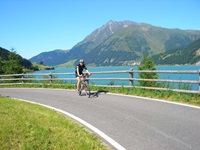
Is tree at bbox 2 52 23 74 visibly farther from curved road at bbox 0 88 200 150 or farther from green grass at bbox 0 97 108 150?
green grass at bbox 0 97 108 150

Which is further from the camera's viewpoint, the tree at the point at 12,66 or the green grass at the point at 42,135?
the tree at the point at 12,66

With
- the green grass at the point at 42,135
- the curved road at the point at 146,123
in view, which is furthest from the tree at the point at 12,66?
the green grass at the point at 42,135

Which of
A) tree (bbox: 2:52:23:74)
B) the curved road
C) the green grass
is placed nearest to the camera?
the green grass

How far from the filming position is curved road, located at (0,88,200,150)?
19.5 ft

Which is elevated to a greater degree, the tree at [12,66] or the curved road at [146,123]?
the tree at [12,66]

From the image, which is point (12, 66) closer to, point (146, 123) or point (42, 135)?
point (146, 123)

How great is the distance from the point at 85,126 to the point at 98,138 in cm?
138

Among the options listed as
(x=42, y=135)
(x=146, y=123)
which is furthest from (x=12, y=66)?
(x=42, y=135)

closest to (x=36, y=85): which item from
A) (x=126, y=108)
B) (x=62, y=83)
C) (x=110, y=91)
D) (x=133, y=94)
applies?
(x=62, y=83)

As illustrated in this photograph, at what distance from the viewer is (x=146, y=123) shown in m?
7.75

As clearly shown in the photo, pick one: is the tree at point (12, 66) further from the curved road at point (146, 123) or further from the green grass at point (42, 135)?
the green grass at point (42, 135)

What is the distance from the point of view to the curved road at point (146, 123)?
19.5ft

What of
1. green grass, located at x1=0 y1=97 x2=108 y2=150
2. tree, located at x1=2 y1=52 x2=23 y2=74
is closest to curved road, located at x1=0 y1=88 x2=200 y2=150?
green grass, located at x1=0 y1=97 x2=108 y2=150

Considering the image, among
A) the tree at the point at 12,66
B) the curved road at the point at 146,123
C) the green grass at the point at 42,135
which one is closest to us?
the green grass at the point at 42,135
